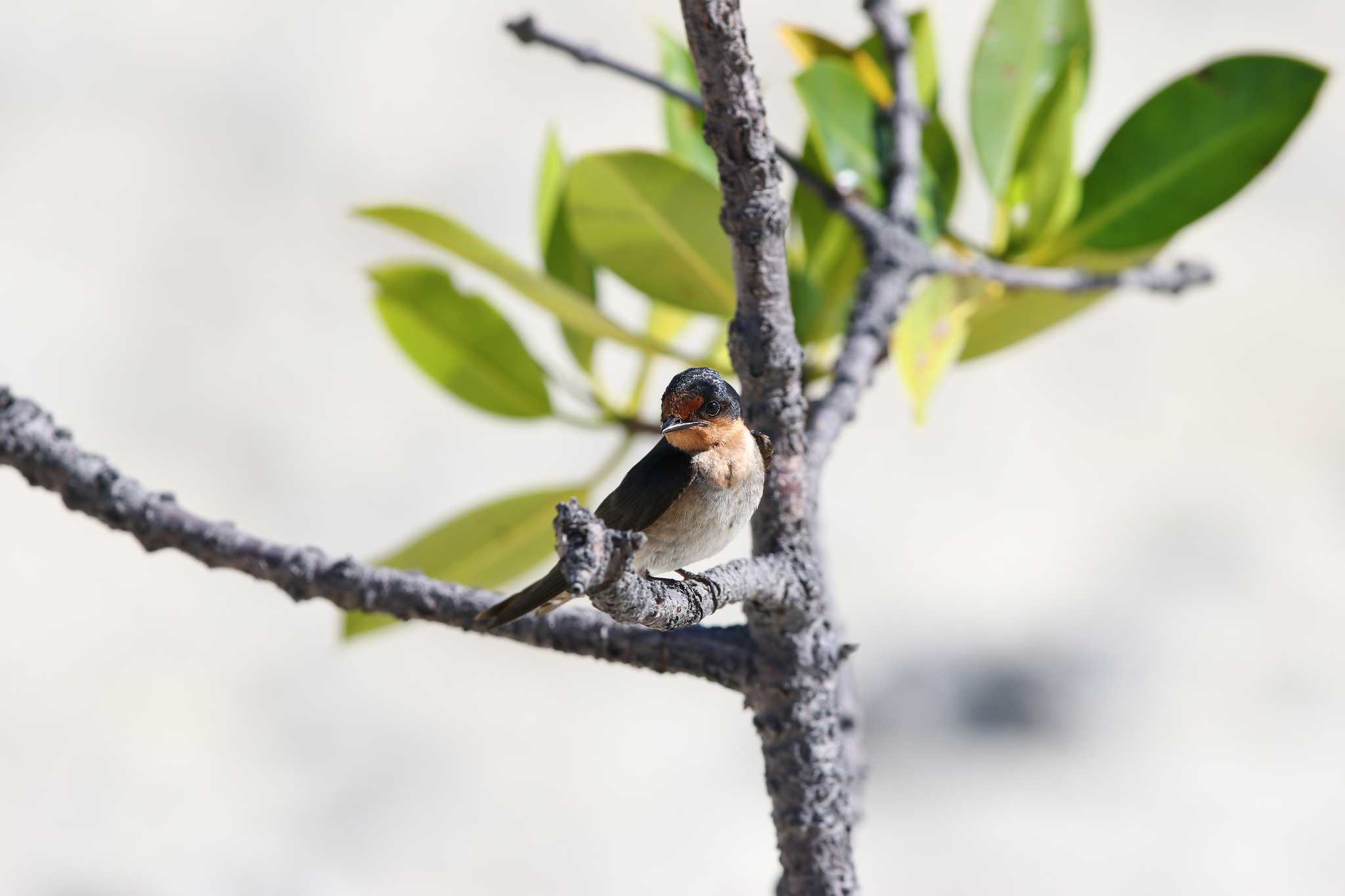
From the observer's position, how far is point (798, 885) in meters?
0.71

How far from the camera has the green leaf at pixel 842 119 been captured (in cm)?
105

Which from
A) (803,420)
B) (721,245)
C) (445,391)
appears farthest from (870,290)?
(445,391)

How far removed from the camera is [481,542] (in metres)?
0.94

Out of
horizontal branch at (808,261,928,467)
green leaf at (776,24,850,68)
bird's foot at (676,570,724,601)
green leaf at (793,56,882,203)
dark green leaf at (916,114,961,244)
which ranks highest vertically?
green leaf at (776,24,850,68)

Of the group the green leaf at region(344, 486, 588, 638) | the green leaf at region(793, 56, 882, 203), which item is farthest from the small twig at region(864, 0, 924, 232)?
the green leaf at region(344, 486, 588, 638)

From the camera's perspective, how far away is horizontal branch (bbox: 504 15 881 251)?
903 millimetres

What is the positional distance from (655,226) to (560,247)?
0.22m

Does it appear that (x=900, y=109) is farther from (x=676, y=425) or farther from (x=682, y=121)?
(x=676, y=425)

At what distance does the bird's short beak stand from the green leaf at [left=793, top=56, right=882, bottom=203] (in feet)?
1.92

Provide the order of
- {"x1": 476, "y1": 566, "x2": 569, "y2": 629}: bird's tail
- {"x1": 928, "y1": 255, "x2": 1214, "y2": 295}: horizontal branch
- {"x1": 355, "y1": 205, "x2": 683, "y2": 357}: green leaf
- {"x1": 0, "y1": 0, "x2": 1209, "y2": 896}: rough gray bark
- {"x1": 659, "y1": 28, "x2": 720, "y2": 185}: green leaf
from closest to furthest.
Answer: {"x1": 476, "y1": 566, "x2": 569, "y2": 629}: bird's tail → {"x1": 0, "y1": 0, "x2": 1209, "y2": 896}: rough gray bark → {"x1": 355, "y1": 205, "x2": 683, "y2": 357}: green leaf → {"x1": 928, "y1": 255, "x2": 1214, "y2": 295}: horizontal branch → {"x1": 659, "y1": 28, "x2": 720, "y2": 185}: green leaf

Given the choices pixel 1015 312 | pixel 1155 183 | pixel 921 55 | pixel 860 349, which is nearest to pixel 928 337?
pixel 860 349

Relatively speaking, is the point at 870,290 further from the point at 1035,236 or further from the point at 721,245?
the point at 1035,236

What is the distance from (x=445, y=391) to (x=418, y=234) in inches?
9.4

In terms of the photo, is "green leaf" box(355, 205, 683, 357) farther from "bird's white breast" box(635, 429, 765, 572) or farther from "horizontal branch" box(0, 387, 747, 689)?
"bird's white breast" box(635, 429, 765, 572)
